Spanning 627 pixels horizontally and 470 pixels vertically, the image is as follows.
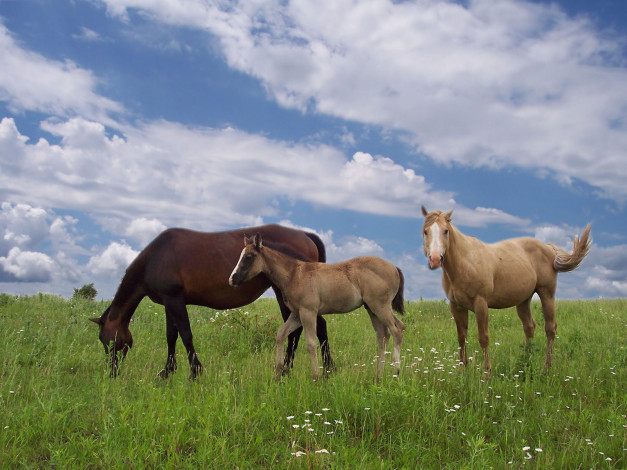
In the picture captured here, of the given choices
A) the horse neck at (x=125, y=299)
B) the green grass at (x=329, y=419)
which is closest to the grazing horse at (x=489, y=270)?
the green grass at (x=329, y=419)

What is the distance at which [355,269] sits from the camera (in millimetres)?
7914

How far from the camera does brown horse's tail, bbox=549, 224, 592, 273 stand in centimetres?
1074

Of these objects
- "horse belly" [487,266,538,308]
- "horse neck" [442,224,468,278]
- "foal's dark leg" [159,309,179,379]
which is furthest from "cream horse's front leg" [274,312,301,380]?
"horse belly" [487,266,538,308]

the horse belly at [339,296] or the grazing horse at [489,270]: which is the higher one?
the grazing horse at [489,270]

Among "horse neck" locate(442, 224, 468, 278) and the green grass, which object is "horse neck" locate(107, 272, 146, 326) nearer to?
the green grass

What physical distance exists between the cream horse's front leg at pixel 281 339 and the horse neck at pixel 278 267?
599 mm

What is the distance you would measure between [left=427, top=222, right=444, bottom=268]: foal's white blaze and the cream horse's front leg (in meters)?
2.48

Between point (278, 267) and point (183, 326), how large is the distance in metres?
2.20

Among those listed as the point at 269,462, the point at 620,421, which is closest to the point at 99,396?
the point at 269,462

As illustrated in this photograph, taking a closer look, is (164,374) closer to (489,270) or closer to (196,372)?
(196,372)

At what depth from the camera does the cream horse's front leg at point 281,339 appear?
762 centimetres

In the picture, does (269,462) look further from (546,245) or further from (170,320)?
(546,245)

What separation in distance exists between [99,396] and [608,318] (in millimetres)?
15390

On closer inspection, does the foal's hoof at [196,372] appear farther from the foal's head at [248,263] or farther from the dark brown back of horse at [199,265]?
the foal's head at [248,263]
